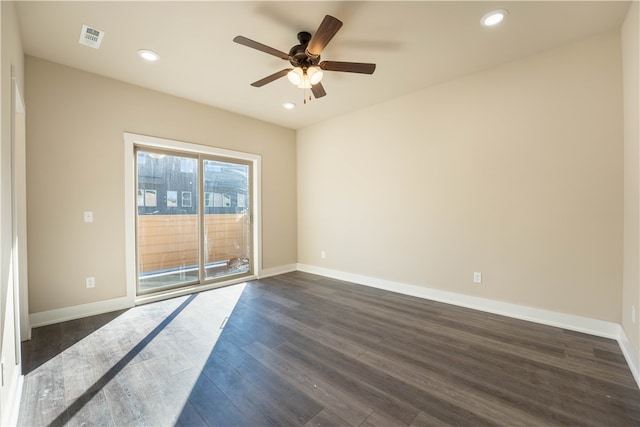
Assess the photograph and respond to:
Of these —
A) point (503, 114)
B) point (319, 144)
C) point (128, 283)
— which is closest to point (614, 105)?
point (503, 114)

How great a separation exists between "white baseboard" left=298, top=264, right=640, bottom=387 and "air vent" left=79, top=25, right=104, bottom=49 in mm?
4391

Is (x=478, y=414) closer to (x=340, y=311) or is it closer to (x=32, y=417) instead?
(x=340, y=311)

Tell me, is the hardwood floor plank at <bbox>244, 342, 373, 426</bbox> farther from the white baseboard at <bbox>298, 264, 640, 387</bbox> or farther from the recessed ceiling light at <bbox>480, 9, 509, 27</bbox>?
the recessed ceiling light at <bbox>480, 9, 509, 27</bbox>

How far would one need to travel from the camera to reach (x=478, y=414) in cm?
162

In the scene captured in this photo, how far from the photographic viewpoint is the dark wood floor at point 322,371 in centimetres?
164

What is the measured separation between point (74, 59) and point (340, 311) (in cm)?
414

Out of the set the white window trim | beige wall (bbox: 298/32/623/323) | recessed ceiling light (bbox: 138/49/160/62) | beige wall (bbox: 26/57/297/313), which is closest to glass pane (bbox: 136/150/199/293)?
the white window trim

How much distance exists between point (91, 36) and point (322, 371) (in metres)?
3.67

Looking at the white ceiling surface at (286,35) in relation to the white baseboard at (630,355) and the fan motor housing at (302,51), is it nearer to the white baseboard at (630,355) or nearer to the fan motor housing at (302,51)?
the fan motor housing at (302,51)

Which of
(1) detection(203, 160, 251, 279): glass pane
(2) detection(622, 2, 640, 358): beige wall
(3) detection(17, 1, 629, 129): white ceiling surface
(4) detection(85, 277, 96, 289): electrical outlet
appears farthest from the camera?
(1) detection(203, 160, 251, 279): glass pane

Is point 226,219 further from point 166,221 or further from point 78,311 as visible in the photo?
point 78,311

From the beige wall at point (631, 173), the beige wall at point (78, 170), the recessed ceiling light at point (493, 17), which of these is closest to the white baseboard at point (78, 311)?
the beige wall at point (78, 170)

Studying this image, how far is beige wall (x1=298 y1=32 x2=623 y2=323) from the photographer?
257 cm

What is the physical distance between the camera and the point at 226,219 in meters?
4.63
